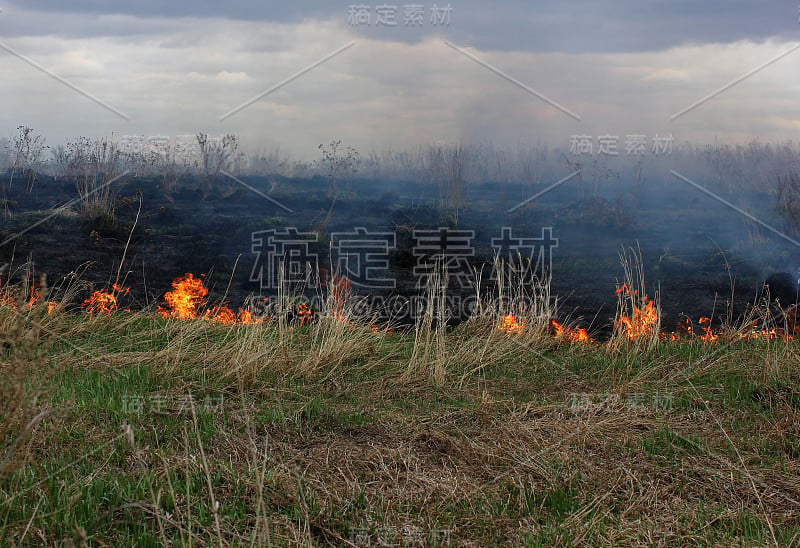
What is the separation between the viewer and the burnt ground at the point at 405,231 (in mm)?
10438

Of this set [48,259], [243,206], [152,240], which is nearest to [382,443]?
[48,259]

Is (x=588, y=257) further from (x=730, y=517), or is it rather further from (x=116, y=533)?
(x=116, y=533)

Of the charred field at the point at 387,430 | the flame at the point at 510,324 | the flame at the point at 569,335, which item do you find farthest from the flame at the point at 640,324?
the flame at the point at 510,324

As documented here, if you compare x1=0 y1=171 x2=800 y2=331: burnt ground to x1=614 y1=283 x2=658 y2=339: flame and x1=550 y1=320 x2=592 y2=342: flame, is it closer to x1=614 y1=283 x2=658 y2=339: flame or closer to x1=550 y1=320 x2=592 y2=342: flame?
x1=550 y1=320 x2=592 y2=342: flame

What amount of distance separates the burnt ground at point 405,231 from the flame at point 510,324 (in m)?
1.96

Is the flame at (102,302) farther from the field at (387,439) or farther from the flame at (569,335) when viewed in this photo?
the flame at (569,335)

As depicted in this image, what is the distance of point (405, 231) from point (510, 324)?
5519 millimetres

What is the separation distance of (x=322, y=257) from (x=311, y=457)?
8.02m

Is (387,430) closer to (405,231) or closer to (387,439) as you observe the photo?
(387,439)

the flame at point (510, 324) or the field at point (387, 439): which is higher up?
the flame at point (510, 324)

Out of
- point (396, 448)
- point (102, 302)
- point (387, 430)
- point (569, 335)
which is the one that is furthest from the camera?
point (102, 302)

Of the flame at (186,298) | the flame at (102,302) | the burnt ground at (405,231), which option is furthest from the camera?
the burnt ground at (405,231)

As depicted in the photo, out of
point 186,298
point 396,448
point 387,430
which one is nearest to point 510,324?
point 387,430

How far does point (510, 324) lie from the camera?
699 cm
